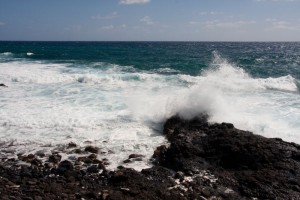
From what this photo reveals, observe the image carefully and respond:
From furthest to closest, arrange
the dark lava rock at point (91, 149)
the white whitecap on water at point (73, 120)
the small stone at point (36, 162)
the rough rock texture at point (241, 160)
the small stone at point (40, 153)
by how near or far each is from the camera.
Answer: the white whitecap on water at point (73, 120) < the dark lava rock at point (91, 149) < the small stone at point (40, 153) < the small stone at point (36, 162) < the rough rock texture at point (241, 160)

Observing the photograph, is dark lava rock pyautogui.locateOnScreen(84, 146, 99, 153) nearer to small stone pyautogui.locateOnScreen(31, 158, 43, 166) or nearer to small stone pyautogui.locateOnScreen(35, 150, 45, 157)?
small stone pyautogui.locateOnScreen(35, 150, 45, 157)

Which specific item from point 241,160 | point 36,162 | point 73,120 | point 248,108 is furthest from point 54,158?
point 248,108

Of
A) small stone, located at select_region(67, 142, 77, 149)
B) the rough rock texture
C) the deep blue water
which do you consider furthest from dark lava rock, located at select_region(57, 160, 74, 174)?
the deep blue water

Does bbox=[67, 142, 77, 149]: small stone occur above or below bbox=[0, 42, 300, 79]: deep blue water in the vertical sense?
below

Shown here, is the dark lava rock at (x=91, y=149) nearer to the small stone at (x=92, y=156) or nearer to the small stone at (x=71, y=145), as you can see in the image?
the small stone at (x=92, y=156)

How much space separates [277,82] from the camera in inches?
914

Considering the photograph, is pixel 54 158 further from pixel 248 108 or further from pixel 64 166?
pixel 248 108

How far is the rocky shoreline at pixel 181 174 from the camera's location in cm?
715

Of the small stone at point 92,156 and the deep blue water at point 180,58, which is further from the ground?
the deep blue water at point 180,58

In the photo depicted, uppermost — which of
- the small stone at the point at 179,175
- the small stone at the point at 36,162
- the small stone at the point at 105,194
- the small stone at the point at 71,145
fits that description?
the small stone at the point at 71,145

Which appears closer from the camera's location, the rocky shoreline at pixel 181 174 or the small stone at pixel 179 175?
the rocky shoreline at pixel 181 174

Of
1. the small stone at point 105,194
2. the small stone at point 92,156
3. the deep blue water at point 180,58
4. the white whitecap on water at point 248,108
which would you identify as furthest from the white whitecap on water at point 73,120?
the deep blue water at point 180,58

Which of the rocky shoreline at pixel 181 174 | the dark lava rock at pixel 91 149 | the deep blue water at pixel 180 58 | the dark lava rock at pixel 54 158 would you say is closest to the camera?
the rocky shoreline at pixel 181 174

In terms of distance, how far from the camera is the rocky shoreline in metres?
7.15
